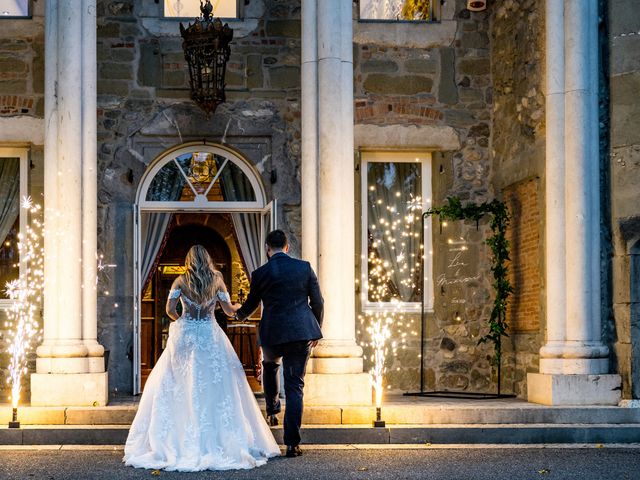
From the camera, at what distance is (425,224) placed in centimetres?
1353

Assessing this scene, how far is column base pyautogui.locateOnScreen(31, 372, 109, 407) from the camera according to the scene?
10.6m

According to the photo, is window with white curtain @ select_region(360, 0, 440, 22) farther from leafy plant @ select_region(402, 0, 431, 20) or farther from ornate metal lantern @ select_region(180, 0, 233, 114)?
ornate metal lantern @ select_region(180, 0, 233, 114)

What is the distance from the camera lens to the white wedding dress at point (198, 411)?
8.49 m

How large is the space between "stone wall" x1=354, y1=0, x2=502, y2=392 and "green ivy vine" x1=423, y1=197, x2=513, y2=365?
0.98 ft

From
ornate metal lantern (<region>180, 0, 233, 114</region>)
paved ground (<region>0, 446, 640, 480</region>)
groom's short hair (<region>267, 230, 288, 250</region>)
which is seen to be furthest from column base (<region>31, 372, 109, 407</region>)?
ornate metal lantern (<region>180, 0, 233, 114</region>)

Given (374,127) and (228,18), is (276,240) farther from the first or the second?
(228,18)

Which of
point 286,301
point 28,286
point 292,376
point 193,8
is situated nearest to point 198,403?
point 292,376

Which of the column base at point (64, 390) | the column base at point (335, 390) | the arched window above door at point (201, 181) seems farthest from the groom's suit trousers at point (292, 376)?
the arched window above door at point (201, 181)

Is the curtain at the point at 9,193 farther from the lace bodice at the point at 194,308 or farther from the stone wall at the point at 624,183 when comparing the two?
the stone wall at the point at 624,183

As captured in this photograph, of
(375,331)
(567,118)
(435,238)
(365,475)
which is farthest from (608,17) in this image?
(365,475)

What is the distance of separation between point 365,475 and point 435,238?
228 inches

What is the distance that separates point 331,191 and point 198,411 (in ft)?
10.6

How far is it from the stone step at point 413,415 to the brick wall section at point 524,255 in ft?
5.45

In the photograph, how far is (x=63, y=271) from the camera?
1090 centimetres
